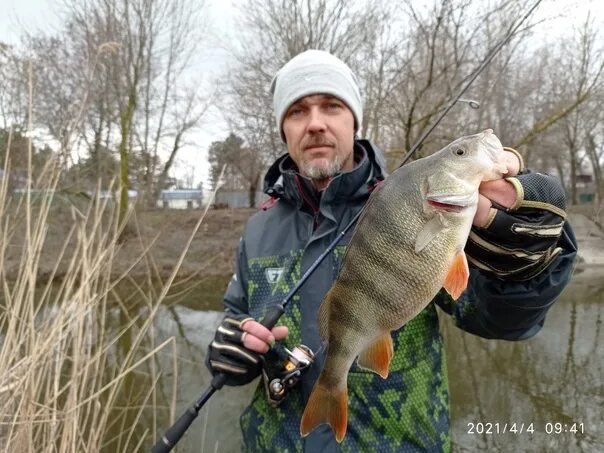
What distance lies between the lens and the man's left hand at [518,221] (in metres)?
1.36

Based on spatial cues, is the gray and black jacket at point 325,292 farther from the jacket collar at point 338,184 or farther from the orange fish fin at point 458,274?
the orange fish fin at point 458,274

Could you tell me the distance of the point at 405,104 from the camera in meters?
8.89

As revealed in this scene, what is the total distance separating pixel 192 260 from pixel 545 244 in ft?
41.2

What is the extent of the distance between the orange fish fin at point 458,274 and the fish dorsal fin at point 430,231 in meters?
0.09

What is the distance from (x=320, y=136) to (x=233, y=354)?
100 cm

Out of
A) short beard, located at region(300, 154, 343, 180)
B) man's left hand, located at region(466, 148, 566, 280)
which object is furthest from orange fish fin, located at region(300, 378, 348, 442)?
short beard, located at region(300, 154, 343, 180)

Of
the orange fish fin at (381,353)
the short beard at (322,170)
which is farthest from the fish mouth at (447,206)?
the short beard at (322,170)

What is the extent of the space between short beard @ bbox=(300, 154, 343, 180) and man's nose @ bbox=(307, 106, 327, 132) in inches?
5.8

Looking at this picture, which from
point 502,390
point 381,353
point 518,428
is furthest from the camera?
point 502,390

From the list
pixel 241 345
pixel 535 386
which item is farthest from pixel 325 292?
pixel 535 386

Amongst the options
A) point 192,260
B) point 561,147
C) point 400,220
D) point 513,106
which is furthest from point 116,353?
point 561,147

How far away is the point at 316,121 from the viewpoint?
2145 millimetres

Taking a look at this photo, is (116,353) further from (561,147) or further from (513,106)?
(561,147)

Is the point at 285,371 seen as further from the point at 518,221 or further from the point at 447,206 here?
the point at 518,221
